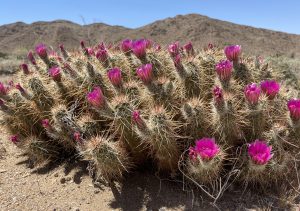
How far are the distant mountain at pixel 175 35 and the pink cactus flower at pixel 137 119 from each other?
1096 inches

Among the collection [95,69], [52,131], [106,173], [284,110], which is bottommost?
[106,173]

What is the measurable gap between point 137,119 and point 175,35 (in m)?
34.3

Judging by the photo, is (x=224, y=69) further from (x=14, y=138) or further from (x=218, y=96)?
(x=14, y=138)

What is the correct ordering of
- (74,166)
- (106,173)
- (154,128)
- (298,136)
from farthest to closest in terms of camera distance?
1. (74,166)
2. (298,136)
3. (106,173)
4. (154,128)

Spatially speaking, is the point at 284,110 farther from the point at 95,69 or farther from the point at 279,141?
the point at 95,69

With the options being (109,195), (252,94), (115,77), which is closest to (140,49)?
(115,77)

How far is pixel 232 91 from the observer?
3527mm

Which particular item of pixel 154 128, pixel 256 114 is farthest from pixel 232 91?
pixel 154 128

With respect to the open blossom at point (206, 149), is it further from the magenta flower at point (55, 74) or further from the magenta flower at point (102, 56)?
the magenta flower at point (55, 74)

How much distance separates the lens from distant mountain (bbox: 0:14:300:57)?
33.1 m

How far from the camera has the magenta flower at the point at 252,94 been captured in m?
3.21

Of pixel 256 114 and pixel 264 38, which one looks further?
pixel 264 38

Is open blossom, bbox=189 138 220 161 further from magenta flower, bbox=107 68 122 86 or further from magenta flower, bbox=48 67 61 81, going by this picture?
magenta flower, bbox=48 67 61 81

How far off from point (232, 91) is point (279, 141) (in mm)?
617
